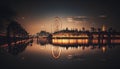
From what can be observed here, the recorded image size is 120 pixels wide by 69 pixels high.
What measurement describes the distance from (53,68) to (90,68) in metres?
3.19

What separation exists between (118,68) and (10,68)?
9038mm

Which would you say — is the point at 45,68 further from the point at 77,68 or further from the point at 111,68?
the point at 111,68

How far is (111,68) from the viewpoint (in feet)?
59.5

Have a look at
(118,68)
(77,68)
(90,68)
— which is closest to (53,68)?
(77,68)

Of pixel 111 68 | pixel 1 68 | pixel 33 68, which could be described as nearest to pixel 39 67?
pixel 33 68

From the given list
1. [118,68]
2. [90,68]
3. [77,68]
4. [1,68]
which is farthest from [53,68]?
[118,68]

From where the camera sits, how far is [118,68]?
1800 cm

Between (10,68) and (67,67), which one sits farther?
(67,67)

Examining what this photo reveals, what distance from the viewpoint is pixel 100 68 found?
18.4 m

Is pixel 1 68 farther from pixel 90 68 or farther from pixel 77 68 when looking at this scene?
pixel 90 68

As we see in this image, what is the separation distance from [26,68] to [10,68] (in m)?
1.32

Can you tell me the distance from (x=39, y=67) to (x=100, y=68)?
207 inches

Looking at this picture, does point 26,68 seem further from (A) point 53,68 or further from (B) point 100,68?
(B) point 100,68

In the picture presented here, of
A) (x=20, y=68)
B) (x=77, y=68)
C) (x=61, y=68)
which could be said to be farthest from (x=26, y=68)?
(x=77, y=68)
